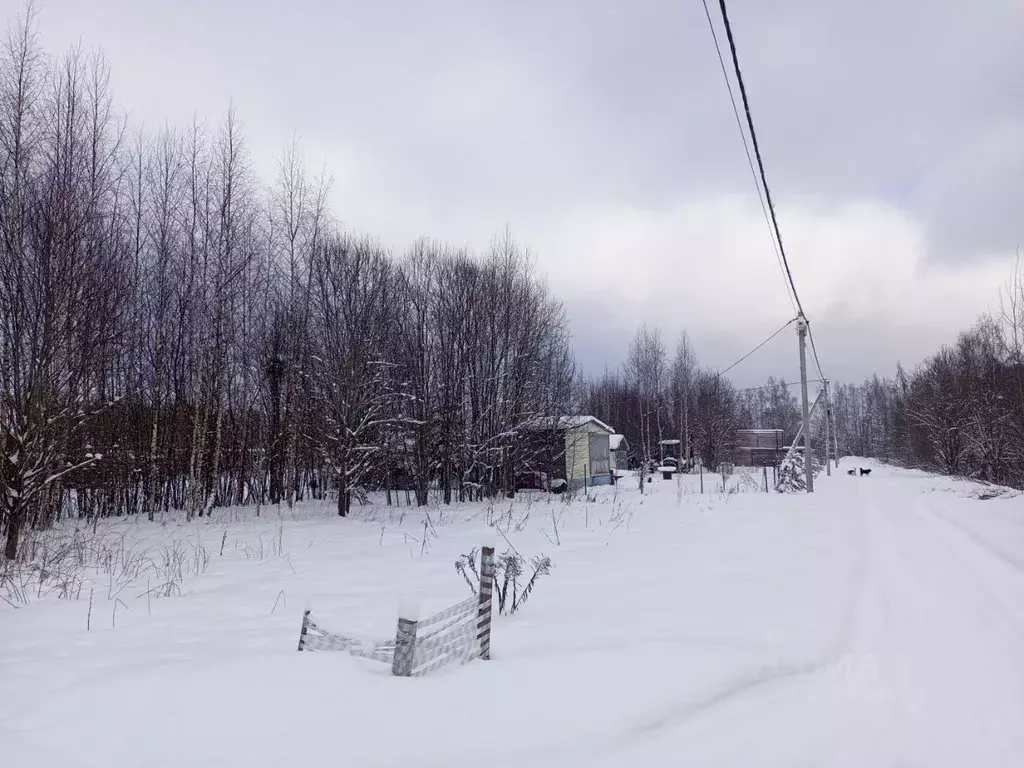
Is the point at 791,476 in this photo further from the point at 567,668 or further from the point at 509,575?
the point at 567,668

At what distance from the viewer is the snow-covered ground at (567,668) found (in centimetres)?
298

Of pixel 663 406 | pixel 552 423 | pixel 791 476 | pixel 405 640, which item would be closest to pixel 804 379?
pixel 791 476

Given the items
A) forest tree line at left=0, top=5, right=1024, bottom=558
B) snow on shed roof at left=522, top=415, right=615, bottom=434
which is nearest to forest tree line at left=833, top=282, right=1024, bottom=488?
forest tree line at left=0, top=5, right=1024, bottom=558

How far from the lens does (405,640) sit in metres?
3.55

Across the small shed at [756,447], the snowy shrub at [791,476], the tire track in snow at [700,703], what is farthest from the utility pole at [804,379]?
the small shed at [756,447]

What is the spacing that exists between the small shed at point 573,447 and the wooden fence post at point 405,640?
18.8m

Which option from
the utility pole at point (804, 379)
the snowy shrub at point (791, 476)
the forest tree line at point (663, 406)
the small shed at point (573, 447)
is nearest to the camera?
the utility pole at point (804, 379)

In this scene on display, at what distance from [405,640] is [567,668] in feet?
4.33

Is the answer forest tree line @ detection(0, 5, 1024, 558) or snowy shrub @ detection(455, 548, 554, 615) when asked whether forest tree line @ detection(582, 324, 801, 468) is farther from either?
snowy shrub @ detection(455, 548, 554, 615)

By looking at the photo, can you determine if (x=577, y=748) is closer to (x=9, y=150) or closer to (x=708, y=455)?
(x=9, y=150)

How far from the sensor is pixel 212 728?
3012 millimetres

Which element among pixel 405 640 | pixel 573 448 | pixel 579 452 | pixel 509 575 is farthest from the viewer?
pixel 579 452

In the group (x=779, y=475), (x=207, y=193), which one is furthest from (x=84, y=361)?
(x=779, y=475)

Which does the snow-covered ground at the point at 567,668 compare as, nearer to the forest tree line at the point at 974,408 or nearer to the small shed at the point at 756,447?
the forest tree line at the point at 974,408
